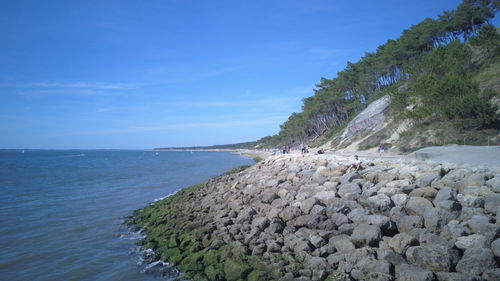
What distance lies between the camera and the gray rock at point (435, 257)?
18.5 feet

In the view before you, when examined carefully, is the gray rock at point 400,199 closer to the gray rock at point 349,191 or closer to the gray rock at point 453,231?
the gray rock at point 349,191

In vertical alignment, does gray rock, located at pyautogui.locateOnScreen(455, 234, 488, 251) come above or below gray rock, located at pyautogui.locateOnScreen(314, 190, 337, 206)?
below

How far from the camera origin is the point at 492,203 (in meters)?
6.99

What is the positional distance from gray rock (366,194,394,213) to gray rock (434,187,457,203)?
1.24m

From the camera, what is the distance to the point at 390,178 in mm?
10383

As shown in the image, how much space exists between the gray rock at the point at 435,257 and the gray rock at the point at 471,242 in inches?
15.2

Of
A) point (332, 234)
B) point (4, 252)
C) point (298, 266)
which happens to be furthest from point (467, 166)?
point (4, 252)

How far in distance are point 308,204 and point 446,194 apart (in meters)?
4.21

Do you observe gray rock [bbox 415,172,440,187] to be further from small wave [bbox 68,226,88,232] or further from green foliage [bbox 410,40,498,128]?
small wave [bbox 68,226,88,232]

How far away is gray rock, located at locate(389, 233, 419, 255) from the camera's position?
651 cm

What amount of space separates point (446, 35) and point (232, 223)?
46675 millimetres

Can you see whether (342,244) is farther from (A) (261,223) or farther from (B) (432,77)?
(B) (432,77)

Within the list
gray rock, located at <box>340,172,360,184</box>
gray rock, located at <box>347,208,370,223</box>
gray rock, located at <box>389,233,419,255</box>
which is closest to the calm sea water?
gray rock, located at <box>347,208,370,223</box>

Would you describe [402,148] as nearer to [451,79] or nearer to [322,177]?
[451,79]
